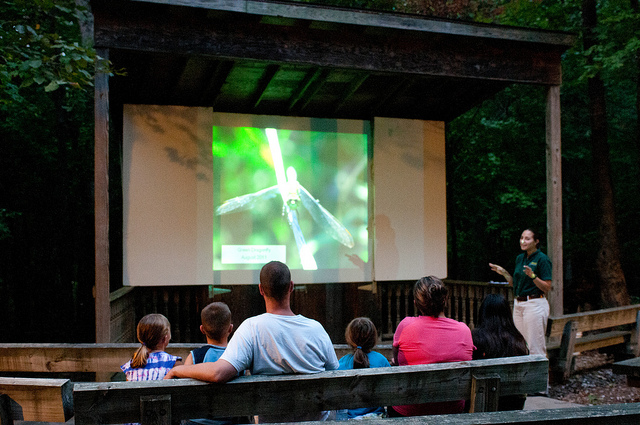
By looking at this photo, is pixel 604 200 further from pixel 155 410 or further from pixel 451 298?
pixel 155 410

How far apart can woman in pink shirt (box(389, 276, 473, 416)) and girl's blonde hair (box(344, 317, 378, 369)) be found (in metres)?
0.17

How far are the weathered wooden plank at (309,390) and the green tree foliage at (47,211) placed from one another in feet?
30.3

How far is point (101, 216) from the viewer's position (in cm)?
564

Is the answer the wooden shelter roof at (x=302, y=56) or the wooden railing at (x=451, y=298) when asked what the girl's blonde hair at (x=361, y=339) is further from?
the wooden railing at (x=451, y=298)

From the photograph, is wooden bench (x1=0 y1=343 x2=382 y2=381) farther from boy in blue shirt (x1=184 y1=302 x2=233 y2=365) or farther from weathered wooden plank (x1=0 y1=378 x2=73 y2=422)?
weathered wooden plank (x1=0 y1=378 x2=73 y2=422)

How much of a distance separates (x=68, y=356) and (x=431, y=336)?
2.60 m

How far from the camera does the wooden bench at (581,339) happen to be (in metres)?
6.71

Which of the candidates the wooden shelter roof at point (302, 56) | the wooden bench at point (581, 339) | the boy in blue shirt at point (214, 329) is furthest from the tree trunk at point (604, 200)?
the boy in blue shirt at point (214, 329)

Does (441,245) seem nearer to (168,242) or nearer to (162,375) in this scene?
(168,242)

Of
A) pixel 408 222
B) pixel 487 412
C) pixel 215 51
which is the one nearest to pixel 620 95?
pixel 408 222

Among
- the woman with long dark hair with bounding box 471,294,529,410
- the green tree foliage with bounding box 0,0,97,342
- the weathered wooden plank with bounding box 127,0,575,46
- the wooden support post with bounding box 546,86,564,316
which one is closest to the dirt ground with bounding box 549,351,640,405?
the wooden support post with bounding box 546,86,564,316

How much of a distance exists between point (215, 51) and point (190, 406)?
4722 mm

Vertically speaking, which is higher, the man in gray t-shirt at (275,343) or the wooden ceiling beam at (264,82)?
the wooden ceiling beam at (264,82)

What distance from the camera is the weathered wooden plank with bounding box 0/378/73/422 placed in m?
2.71
